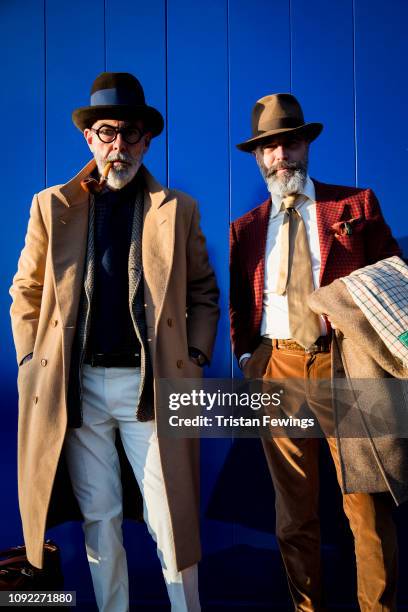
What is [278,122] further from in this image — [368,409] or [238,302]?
[368,409]

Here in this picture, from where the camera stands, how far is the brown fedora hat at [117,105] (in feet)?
8.24

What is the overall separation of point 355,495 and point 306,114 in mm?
1881

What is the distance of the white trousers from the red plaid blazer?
624mm

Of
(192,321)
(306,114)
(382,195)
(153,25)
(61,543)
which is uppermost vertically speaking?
(153,25)

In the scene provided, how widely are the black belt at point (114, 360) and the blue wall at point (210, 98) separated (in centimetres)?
86

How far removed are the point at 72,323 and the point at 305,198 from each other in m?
1.15

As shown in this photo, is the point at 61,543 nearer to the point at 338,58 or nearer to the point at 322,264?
the point at 322,264

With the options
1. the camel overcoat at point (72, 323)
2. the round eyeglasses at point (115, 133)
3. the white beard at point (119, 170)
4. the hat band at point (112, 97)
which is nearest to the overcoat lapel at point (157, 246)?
the camel overcoat at point (72, 323)

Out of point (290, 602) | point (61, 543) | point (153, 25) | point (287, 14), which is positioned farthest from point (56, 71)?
point (290, 602)

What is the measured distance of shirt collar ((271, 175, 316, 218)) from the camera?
2720 mm

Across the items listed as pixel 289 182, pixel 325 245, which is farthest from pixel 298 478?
pixel 289 182

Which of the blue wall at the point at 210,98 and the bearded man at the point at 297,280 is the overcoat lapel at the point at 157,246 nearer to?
the bearded man at the point at 297,280

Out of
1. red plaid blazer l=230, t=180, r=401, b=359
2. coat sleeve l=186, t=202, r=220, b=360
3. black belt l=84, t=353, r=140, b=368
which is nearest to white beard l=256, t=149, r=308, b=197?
red plaid blazer l=230, t=180, r=401, b=359

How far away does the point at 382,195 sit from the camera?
3127 millimetres
